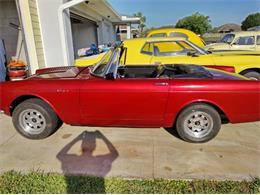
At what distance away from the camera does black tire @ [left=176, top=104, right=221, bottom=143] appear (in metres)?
3.39

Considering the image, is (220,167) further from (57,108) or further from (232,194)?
(57,108)

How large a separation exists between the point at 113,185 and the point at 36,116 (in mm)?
1867

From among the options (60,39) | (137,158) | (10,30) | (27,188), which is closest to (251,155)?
(137,158)

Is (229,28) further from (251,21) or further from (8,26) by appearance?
(8,26)

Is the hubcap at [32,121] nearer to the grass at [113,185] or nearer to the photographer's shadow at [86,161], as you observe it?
the photographer's shadow at [86,161]

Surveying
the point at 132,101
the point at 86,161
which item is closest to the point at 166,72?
the point at 132,101

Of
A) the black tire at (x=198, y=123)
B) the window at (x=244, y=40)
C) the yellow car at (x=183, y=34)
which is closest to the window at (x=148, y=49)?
the black tire at (x=198, y=123)

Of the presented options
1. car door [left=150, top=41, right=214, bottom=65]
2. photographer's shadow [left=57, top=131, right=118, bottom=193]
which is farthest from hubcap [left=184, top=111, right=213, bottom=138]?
car door [left=150, top=41, right=214, bottom=65]

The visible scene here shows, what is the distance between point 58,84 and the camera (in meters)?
3.54

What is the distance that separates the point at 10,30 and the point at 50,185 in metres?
7.64

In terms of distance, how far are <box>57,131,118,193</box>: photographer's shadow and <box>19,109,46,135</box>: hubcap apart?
601 mm

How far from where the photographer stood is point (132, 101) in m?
3.39

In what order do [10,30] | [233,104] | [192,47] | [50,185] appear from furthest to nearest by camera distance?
[10,30] < [192,47] < [233,104] < [50,185]

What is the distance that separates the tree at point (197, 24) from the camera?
→ 5615 centimetres
